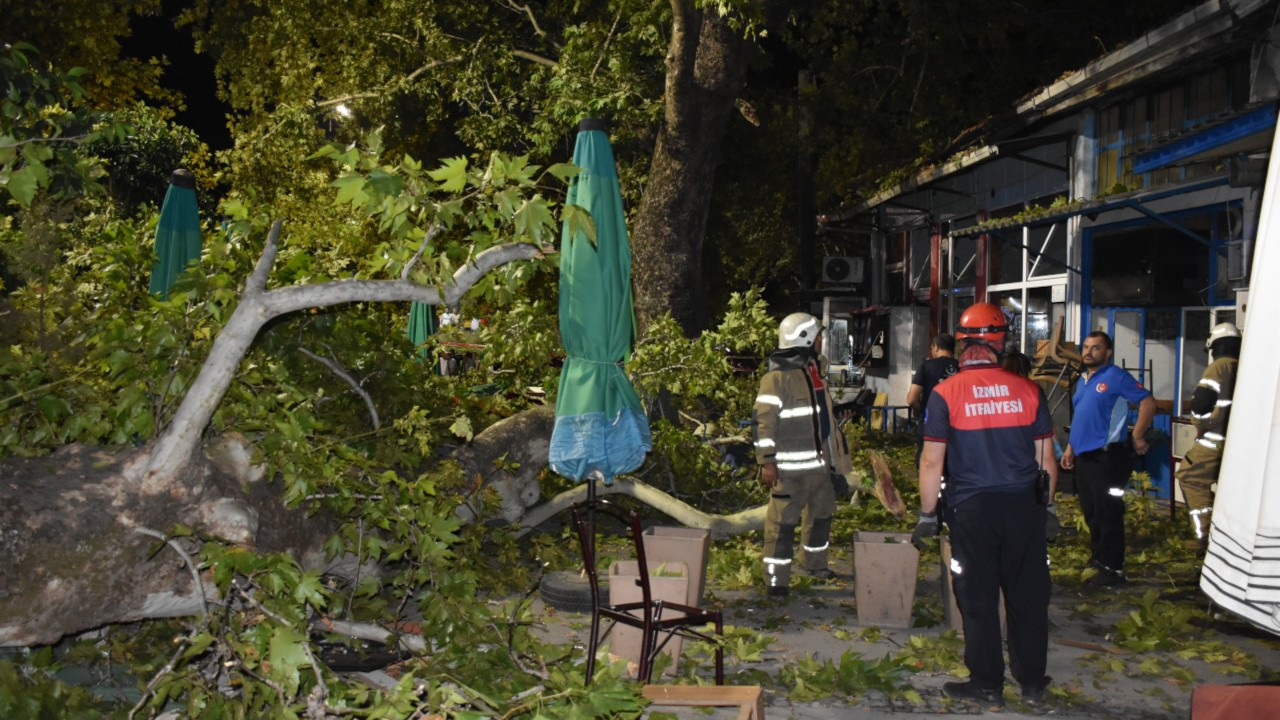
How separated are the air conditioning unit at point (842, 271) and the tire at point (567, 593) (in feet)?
63.3

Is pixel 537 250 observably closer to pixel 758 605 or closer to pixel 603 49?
pixel 758 605

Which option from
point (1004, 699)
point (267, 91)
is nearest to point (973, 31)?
point (267, 91)

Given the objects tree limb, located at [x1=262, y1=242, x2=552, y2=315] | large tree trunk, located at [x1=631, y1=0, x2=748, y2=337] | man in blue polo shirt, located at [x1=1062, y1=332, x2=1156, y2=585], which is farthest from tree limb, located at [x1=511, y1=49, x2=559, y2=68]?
tree limb, located at [x1=262, y1=242, x2=552, y2=315]

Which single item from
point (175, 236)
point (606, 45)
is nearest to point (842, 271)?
point (606, 45)

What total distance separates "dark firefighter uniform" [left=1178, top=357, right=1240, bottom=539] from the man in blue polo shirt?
0.43 meters

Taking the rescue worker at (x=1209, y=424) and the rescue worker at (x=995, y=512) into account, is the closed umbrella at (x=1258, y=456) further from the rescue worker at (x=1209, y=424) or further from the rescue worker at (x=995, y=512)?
the rescue worker at (x=1209, y=424)

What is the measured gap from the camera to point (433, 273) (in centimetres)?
496

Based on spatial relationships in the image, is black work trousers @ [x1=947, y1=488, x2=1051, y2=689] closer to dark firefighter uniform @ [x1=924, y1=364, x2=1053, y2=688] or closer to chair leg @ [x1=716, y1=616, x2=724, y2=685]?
dark firefighter uniform @ [x1=924, y1=364, x2=1053, y2=688]

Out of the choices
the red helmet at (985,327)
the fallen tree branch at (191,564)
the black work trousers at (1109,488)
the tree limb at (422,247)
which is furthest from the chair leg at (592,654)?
the black work trousers at (1109,488)

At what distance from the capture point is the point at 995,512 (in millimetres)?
5629

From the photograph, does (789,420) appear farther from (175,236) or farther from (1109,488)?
(175,236)

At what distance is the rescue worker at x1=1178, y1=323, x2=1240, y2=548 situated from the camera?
8.39 metres

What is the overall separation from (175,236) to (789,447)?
5.24 meters

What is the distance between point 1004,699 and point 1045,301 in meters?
11.2
